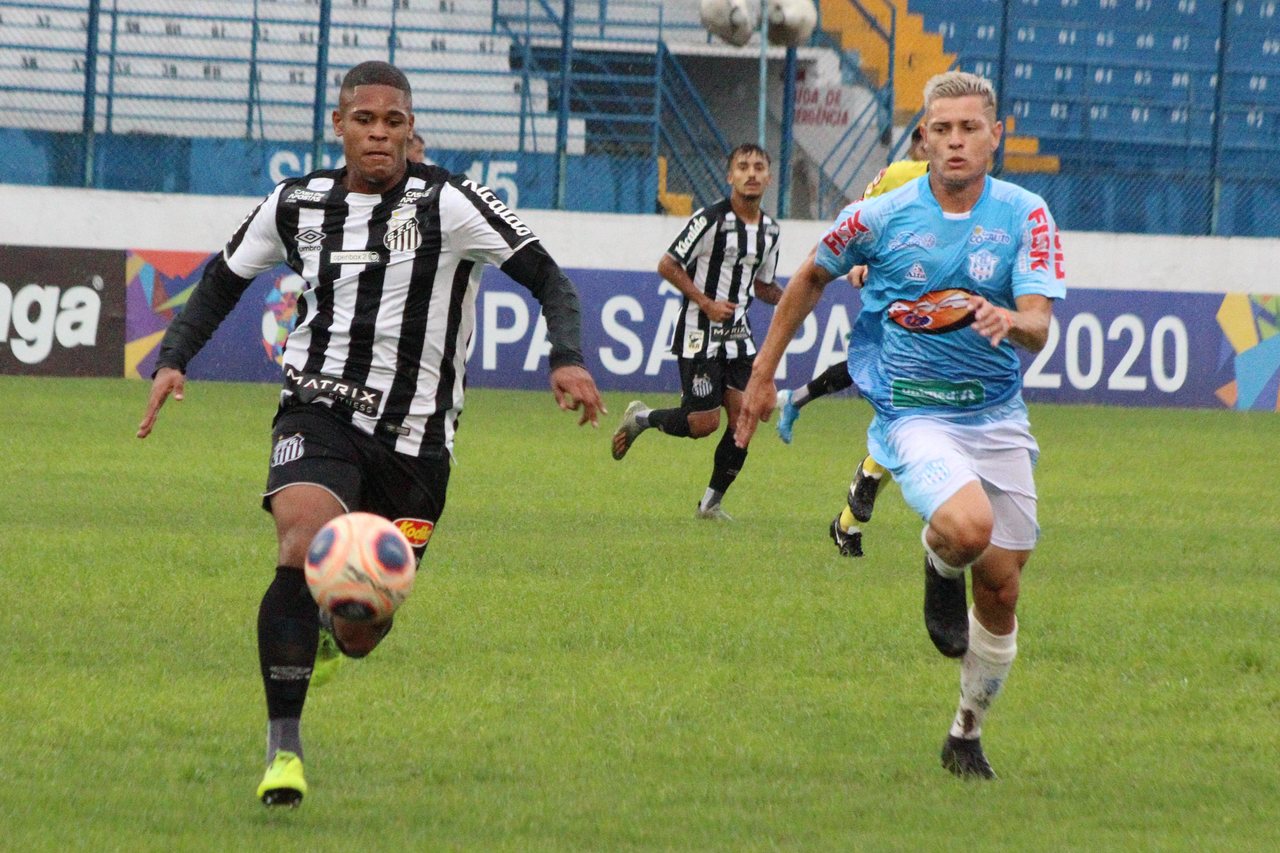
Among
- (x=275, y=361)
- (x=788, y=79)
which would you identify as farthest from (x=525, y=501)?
(x=788, y=79)

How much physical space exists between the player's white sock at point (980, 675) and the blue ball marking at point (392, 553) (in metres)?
1.70

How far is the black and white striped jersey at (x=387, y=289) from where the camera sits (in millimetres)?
5352

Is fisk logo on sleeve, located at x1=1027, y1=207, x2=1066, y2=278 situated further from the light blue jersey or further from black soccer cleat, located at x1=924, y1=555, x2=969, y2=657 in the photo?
black soccer cleat, located at x1=924, y1=555, x2=969, y2=657

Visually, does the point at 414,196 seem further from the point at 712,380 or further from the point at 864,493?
the point at 712,380

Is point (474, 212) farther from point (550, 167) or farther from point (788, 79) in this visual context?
point (788, 79)

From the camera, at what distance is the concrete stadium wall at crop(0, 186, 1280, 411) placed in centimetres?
1942

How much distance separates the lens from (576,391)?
510cm

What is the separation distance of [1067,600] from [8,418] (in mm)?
9905

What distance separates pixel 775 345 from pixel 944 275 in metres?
0.54

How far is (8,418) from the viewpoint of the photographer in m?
15.5

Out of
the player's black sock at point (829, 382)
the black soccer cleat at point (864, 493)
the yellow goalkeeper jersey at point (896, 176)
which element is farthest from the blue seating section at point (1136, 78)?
the black soccer cleat at point (864, 493)

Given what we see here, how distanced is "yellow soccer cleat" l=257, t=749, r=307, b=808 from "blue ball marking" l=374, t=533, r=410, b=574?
540 millimetres

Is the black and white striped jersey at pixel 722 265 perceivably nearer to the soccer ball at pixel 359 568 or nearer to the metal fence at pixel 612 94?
the soccer ball at pixel 359 568

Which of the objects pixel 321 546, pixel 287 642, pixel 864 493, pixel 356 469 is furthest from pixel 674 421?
pixel 321 546
